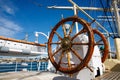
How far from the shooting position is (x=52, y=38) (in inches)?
289

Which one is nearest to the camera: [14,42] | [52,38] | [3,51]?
[52,38]

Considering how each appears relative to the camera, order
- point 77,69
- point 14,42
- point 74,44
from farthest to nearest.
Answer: point 14,42 < point 74,44 < point 77,69

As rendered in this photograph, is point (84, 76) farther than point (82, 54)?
No

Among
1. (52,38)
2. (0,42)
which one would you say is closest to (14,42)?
(0,42)

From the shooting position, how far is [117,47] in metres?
9.67

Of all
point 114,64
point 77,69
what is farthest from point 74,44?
point 114,64

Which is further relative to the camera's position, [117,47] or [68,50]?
[117,47]

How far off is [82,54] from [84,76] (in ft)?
3.22

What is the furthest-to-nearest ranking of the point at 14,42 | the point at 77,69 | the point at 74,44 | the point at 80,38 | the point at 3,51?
1. the point at 14,42
2. the point at 3,51
3. the point at 80,38
4. the point at 74,44
5. the point at 77,69

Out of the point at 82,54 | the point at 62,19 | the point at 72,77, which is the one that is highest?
the point at 62,19

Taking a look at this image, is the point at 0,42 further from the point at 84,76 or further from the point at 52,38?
the point at 84,76

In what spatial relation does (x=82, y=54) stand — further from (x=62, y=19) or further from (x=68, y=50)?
(x=62, y=19)

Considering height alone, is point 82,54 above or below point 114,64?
above

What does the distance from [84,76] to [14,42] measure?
17.9ft
